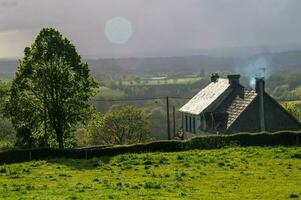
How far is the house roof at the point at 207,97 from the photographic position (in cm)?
6688

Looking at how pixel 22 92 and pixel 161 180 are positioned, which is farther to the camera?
pixel 22 92

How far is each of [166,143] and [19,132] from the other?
19477 millimetres

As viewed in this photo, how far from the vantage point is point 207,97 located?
6962cm

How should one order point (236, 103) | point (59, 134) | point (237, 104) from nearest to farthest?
point (59, 134)
point (237, 104)
point (236, 103)

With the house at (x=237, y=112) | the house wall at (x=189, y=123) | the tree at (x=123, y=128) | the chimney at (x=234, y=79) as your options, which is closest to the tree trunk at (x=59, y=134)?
the house at (x=237, y=112)

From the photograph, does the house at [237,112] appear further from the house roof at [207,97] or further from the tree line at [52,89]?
the tree line at [52,89]

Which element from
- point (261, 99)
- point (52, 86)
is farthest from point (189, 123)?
point (52, 86)

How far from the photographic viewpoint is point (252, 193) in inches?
1008

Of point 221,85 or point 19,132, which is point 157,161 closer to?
point 19,132

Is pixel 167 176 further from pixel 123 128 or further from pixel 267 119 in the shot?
pixel 123 128

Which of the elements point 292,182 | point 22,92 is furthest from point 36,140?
point 292,182

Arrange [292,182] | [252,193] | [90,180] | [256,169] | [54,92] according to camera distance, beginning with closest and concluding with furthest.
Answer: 1. [252,193]
2. [292,182]
3. [90,180]
4. [256,169]
5. [54,92]

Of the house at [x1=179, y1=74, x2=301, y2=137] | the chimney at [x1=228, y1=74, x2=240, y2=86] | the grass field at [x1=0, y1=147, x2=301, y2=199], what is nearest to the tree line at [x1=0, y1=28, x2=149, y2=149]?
the grass field at [x1=0, y1=147, x2=301, y2=199]

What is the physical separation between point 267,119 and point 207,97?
9766mm
